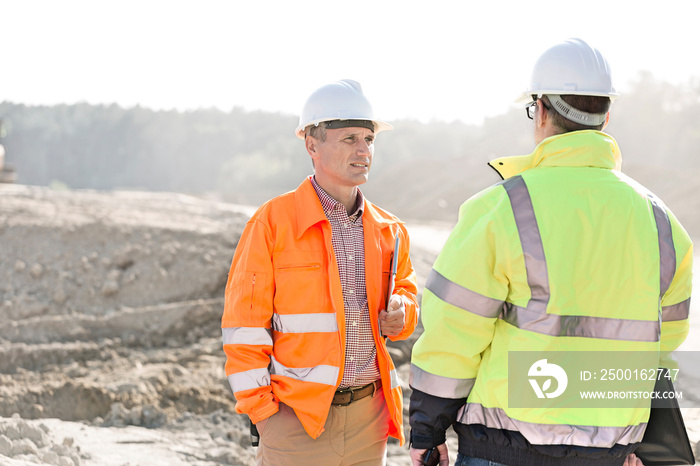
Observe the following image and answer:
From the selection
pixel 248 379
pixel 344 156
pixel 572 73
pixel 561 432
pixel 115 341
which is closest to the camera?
pixel 561 432

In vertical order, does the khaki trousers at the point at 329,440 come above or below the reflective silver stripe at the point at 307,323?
→ below

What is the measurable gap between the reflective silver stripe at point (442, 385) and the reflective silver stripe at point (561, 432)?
8cm

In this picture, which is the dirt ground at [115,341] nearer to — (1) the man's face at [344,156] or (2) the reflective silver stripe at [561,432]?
(1) the man's face at [344,156]

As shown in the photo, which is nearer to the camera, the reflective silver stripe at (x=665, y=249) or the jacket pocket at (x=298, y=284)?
the reflective silver stripe at (x=665, y=249)

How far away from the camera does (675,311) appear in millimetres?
2059

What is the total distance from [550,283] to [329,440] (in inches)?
45.5

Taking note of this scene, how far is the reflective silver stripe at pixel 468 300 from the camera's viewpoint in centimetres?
189

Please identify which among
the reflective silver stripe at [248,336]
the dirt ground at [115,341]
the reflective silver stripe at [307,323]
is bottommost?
the dirt ground at [115,341]

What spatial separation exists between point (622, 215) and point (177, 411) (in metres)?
4.84

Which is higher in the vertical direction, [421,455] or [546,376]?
[546,376]

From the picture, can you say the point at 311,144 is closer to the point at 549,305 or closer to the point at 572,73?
the point at 572,73

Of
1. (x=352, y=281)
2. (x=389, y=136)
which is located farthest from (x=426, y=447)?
(x=389, y=136)

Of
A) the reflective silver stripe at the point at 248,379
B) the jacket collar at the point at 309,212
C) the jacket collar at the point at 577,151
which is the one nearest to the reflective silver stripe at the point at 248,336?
the reflective silver stripe at the point at 248,379


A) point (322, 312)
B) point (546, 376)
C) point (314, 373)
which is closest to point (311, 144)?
point (322, 312)
